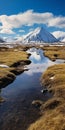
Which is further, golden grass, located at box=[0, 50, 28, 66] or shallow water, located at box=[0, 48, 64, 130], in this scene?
golden grass, located at box=[0, 50, 28, 66]

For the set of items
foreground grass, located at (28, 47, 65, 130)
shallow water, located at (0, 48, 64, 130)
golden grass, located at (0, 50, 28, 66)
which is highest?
foreground grass, located at (28, 47, 65, 130)

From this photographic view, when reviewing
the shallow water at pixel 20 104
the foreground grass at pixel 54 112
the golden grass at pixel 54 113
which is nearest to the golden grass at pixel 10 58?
the shallow water at pixel 20 104

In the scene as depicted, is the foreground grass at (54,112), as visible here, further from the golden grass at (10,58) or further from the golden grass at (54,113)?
the golden grass at (10,58)

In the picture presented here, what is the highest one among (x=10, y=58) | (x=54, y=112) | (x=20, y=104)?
(x=54, y=112)

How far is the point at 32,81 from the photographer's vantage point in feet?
196

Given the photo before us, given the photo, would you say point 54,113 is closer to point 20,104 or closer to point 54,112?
point 54,112

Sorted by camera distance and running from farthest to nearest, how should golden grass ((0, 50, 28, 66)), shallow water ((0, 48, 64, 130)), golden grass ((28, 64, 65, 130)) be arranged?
golden grass ((0, 50, 28, 66))
shallow water ((0, 48, 64, 130))
golden grass ((28, 64, 65, 130))

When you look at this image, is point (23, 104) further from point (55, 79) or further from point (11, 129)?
point (55, 79)

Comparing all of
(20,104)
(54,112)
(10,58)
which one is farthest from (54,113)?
(10,58)

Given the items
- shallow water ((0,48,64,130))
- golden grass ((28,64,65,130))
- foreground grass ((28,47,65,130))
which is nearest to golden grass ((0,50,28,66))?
shallow water ((0,48,64,130))

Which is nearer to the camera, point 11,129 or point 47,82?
point 11,129

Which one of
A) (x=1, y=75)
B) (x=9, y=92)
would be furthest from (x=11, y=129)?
(x=1, y=75)

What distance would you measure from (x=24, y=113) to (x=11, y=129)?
587cm

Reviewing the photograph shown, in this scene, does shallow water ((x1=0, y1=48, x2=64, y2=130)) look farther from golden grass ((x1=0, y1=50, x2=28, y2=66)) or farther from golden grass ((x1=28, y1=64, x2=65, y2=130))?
golden grass ((x1=0, y1=50, x2=28, y2=66))
